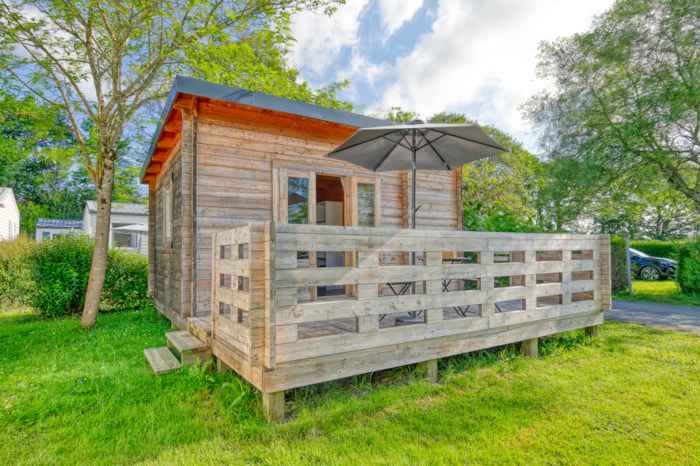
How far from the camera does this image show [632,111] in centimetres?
945

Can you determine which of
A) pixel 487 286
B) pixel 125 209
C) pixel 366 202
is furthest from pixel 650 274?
pixel 125 209

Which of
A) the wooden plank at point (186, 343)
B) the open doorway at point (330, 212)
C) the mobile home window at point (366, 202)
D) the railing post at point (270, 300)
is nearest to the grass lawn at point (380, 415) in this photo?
the wooden plank at point (186, 343)

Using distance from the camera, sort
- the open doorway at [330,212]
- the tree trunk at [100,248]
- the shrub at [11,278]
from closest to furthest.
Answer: the tree trunk at [100,248] < the open doorway at [330,212] < the shrub at [11,278]

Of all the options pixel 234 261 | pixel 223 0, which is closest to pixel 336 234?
pixel 234 261

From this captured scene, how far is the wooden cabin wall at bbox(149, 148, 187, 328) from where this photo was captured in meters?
5.00

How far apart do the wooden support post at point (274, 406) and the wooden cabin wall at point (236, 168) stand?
2315 millimetres

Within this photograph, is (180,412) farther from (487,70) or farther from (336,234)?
(487,70)

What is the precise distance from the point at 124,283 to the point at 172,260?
10.5 ft

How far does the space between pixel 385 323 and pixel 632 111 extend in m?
9.97

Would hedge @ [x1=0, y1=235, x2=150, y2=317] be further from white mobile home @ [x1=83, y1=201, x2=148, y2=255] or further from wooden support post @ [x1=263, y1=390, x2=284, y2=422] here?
white mobile home @ [x1=83, y1=201, x2=148, y2=255]

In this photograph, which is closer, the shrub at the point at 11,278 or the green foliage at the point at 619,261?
the shrub at the point at 11,278

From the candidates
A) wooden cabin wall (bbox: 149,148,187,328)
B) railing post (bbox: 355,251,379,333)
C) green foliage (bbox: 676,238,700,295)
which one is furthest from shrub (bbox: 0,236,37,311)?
green foliage (bbox: 676,238,700,295)

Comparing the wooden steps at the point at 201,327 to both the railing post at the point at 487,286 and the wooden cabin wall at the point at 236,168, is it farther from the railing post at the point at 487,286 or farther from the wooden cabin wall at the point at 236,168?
the railing post at the point at 487,286

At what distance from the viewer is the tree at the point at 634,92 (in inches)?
344
